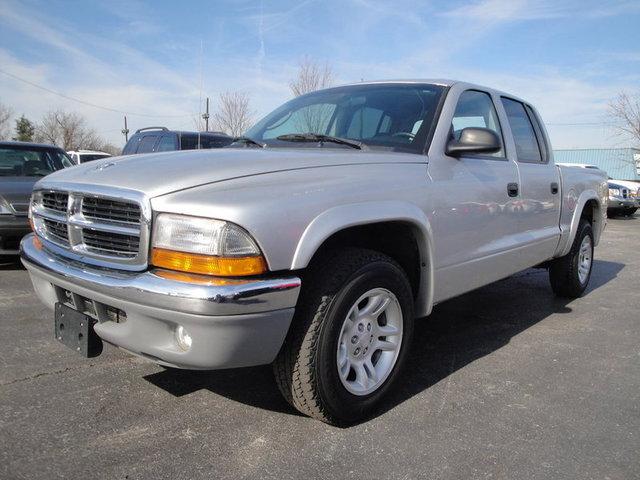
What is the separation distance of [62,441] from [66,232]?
0.97m

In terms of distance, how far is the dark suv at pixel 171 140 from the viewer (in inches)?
337

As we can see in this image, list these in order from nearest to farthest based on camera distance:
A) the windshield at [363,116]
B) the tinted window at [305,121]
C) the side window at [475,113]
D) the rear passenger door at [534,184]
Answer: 1. the windshield at [363,116]
2. the side window at [475,113]
3. the tinted window at [305,121]
4. the rear passenger door at [534,184]

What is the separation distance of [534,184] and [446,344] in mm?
1424

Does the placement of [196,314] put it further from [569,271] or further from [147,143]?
[147,143]

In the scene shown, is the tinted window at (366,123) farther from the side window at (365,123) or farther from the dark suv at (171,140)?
the dark suv at (171,140)

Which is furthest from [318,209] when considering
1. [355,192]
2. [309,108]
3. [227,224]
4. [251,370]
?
[309,108]

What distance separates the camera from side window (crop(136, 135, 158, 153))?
914 cm

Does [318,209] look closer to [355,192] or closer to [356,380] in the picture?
[355,192]

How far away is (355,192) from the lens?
239 centimetres

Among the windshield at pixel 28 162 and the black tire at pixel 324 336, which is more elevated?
the windshield at pixel 28 162

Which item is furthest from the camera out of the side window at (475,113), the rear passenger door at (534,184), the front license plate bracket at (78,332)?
the rear passenger door at (534,184)

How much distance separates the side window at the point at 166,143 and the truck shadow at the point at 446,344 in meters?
5.81

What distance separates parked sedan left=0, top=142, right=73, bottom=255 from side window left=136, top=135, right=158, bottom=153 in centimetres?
181

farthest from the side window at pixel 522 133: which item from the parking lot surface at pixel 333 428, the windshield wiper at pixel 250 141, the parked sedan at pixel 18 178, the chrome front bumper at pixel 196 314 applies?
the parked sedan at pixel 18 178
